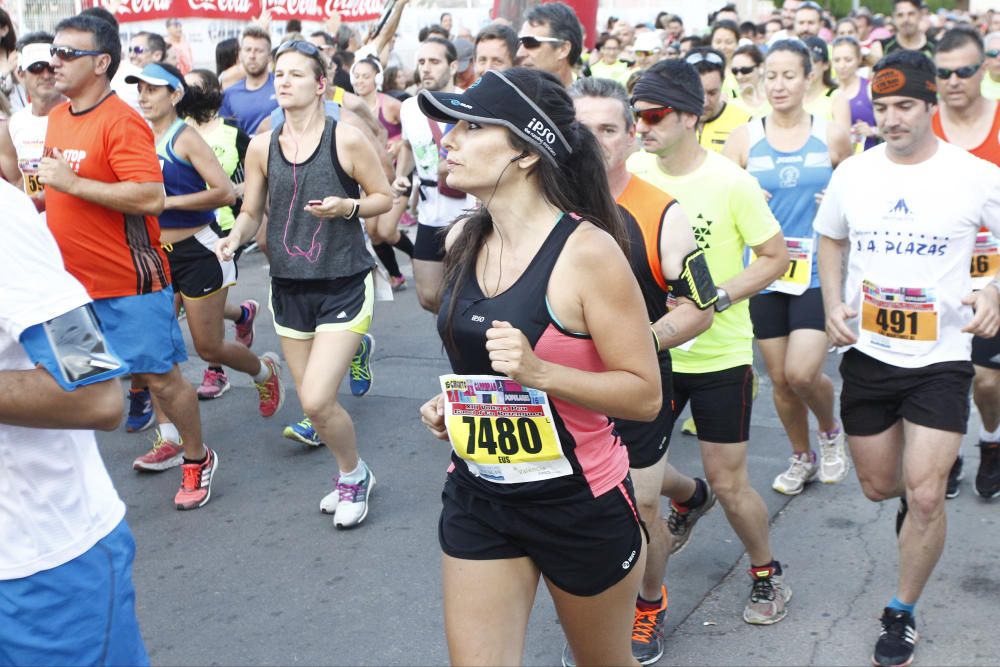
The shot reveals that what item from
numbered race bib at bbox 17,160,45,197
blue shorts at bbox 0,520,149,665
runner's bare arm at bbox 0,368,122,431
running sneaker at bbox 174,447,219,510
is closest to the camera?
runner's bare arm at bbox 0,368,122,431

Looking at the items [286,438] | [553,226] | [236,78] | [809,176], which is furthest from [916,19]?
[553,226]

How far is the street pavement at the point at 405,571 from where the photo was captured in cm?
418

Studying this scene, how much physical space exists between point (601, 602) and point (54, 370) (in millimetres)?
1458

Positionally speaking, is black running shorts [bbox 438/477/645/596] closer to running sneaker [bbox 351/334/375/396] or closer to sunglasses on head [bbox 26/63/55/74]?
running sneaker [bbox 351/334/375/396]

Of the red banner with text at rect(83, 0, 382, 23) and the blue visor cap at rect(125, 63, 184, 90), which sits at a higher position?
the blue visor cap at rect(125, 63, 184, 90)

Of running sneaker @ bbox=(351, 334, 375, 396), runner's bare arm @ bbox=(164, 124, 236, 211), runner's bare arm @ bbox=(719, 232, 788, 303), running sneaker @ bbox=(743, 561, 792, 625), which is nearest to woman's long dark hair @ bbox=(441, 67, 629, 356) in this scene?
runner's bare arm @ bbox=(719, 232, 788, 303)

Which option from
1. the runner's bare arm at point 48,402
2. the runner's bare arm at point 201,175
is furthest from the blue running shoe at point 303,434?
the runner's bare arm at point 48,402

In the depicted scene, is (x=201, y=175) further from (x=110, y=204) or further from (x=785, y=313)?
(x=785, y=313)

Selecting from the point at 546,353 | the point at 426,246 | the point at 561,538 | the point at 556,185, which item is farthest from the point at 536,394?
the point at 426,246

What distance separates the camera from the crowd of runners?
2.45 metres

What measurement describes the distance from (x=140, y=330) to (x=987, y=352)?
A: 3926 mm

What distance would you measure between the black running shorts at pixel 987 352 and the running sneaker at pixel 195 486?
3.74m

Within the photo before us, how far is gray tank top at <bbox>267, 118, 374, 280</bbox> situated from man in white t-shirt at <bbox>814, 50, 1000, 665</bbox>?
2.32 meters

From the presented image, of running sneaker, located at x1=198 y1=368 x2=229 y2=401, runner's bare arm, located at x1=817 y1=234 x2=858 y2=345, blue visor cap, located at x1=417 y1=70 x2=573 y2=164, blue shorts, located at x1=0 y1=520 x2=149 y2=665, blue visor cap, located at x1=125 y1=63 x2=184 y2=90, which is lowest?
running sneaker, located at x1=198 y1=368 x2=229 y2=401
